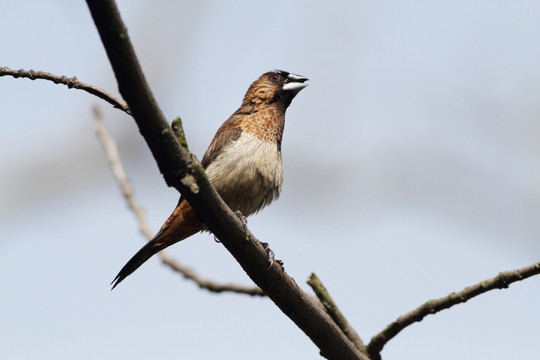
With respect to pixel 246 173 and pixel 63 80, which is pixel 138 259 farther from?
pixel 63 80

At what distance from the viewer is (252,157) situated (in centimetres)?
475

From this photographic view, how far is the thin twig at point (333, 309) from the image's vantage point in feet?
13.0

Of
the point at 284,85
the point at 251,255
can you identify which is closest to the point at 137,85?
the point at 251,255

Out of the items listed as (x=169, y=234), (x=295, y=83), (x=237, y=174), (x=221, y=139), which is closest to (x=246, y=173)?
(x=237, y=174)

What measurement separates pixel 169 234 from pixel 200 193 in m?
2.08

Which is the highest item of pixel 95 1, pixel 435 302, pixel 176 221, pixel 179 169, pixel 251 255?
pixel 176 221

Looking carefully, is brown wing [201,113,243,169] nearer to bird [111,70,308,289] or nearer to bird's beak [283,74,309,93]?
bird [111,70,308,289]

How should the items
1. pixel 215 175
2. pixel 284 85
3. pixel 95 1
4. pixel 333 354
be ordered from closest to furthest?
pixel 95 1, pixel 333 354, pixel 215 175, pixel 284 85

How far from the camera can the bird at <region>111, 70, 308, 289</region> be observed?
4668 millimetres

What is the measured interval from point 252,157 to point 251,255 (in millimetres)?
1697

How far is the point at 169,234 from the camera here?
15.6 ft

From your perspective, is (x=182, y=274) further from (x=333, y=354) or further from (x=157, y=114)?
(x=157, y=114)

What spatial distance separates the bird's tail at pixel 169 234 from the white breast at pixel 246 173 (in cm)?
28

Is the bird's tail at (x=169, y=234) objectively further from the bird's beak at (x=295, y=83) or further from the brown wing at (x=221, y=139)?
the bird's beak at (x=295, y=83)
